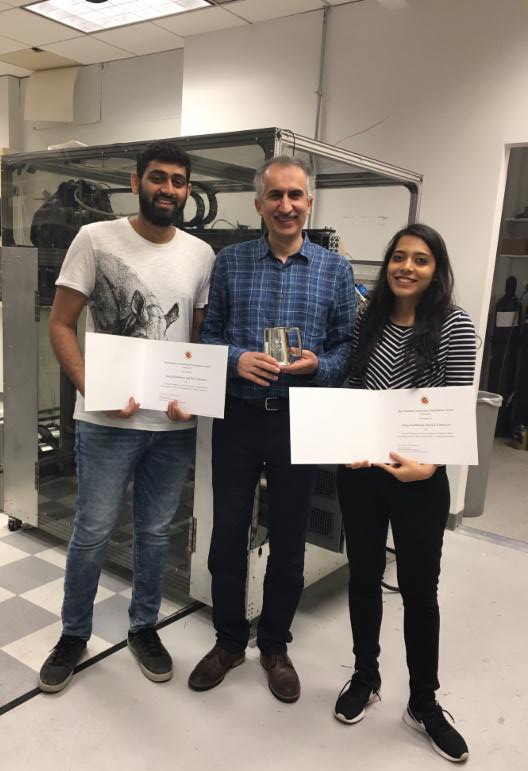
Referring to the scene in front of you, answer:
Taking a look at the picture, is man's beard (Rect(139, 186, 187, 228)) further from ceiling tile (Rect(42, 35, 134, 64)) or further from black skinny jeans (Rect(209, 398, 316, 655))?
ceiling tile (Rect(42, 35, 134, 64))

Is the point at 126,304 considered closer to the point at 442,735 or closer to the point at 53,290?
the point at 53,290

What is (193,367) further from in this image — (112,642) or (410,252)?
(112,642)

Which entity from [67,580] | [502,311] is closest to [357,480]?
[67,580]

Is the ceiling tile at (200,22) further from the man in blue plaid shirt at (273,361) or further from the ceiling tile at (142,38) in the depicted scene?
the man in blue plaid shirt at (273,361)

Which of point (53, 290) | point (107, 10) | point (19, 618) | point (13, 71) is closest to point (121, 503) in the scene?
point (19, 618)

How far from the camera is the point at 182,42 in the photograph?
4348 millimetres

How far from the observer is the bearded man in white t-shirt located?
170 centimetres

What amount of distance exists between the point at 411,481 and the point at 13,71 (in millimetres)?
5597

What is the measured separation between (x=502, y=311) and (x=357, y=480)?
392 cm

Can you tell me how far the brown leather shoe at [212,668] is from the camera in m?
1.86

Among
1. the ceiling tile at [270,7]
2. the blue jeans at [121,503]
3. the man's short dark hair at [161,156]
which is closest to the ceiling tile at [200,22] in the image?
the ceiling tile at [270,7]

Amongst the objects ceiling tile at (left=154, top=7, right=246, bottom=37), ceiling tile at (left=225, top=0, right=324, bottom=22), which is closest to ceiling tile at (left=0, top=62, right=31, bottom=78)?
ceiling tile at (left=154, top=7, right=246, bottom=37)

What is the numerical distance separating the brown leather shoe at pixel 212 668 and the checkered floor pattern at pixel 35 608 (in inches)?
14.0

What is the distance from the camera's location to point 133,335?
1.75 metres
